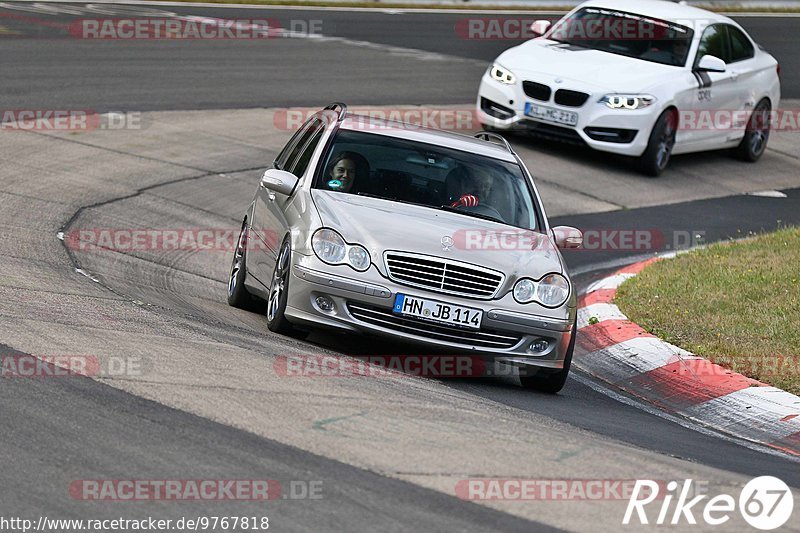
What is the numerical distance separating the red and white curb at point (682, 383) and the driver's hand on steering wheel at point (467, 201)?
4.74 ft

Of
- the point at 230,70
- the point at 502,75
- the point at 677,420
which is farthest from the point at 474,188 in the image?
the point at 230,70

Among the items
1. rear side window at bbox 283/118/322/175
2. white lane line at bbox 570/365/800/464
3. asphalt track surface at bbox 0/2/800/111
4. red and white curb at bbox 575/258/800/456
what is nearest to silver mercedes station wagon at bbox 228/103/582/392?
rear side window at bbox 283/118/322/175

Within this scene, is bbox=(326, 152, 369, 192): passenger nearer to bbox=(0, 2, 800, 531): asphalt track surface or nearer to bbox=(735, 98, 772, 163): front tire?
bbox=(0, 2, 800, 531): asphalt track surface

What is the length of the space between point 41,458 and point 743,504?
116 inches

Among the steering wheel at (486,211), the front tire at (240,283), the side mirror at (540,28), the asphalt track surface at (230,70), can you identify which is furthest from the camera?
the side mirror at (540,28)

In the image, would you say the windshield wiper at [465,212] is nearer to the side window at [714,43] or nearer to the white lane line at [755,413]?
Answer: the white lane line at [755,413]

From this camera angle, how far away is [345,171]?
9.23 metres

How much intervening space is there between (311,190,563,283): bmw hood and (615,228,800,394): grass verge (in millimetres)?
1532

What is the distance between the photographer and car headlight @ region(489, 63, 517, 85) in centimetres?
1691

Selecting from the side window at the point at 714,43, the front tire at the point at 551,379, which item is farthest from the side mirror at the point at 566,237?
the side window at the point at 714,43

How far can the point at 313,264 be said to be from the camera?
8.20m

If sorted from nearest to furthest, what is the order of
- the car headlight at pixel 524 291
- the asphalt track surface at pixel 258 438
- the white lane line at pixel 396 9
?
the asphalt track surface at pixel 258 438 → the car headlight at pixel 524 291 → the white lane line at pixel 396 9

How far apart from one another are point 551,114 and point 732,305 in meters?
6.48

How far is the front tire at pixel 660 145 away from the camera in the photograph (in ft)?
55.1
